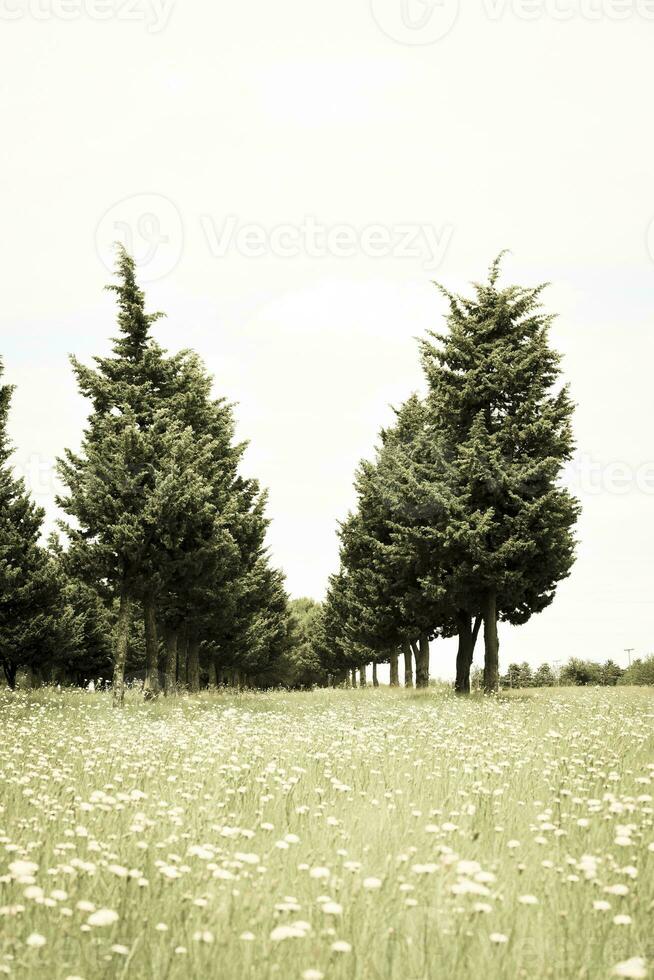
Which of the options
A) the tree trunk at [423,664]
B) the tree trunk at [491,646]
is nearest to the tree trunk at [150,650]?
the tree trunk at [491,646]

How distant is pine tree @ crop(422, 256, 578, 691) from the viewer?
24.7 metres

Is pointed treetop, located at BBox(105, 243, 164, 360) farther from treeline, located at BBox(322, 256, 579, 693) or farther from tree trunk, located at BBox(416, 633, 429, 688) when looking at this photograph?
tree trunk, located at BBox(416, 633, 429, 688)

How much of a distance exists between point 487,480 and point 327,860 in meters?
21.1

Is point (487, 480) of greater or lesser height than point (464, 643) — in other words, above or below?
above

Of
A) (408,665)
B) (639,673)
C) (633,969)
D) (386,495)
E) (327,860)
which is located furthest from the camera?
(639,673)

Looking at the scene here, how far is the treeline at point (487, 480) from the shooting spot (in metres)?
24.8

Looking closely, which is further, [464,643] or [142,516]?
[464,643]

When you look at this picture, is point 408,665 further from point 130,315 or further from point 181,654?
point 130,315

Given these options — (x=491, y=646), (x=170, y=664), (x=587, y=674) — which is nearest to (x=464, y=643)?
(x=491, y=646)

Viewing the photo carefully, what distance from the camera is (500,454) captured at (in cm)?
2552

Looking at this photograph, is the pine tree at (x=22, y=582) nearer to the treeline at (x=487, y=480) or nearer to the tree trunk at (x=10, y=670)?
the tree trunk at (x=10, y=670)

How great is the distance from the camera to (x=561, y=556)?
2558cm

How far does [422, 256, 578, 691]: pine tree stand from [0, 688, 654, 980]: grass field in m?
15.4

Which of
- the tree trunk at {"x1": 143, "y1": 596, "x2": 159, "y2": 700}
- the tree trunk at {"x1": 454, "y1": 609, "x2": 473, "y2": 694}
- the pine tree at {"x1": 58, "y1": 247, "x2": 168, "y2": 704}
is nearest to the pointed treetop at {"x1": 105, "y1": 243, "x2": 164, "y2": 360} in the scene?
the pine tree at {"x1": 58, "y1": 247, "x2": 168, "y2": 704}
